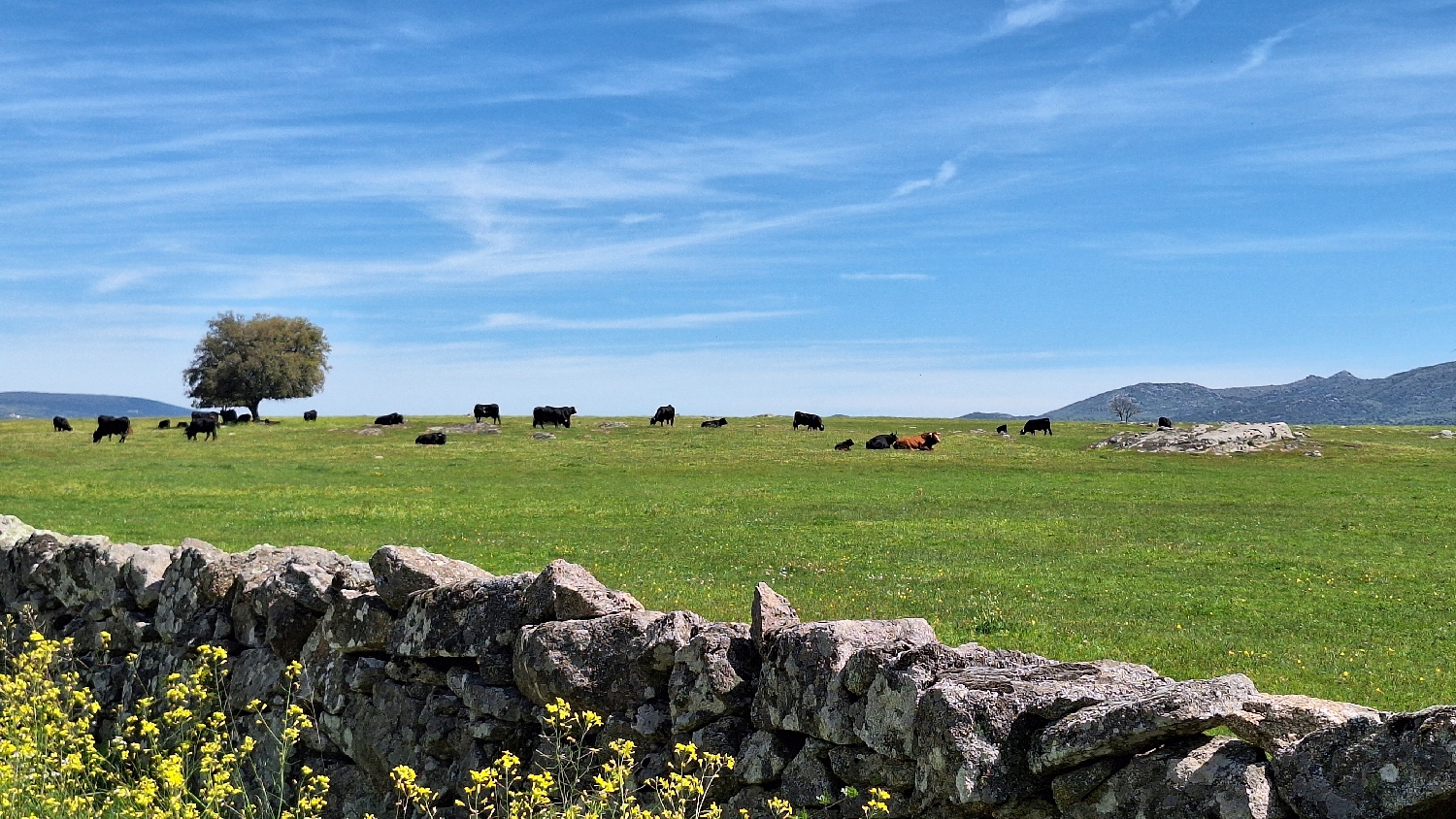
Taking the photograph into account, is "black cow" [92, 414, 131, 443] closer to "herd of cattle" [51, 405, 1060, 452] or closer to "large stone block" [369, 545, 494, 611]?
"herd of cattle" [51, 405, 1060, 452]

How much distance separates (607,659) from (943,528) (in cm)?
2152

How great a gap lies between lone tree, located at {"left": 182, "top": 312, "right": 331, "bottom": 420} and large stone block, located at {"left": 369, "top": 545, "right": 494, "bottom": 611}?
103356 millimetres

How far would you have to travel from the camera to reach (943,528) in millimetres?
29594

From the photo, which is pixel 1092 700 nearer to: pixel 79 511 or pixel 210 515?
pixel 210 515

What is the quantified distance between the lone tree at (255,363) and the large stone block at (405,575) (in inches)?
4069

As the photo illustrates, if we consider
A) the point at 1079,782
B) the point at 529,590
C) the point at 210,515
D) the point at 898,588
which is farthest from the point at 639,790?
the point at 210,515

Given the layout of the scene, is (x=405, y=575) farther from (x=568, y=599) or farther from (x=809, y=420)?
(x=809, y=420)

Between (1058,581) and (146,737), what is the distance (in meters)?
16.0

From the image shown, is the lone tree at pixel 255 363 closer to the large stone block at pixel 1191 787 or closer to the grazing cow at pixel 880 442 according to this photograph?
the grazing cow at pixel 880 442

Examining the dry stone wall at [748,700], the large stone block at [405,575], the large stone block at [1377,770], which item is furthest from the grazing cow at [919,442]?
the large stone block at [1377,770]

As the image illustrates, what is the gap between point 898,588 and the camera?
20.0 meters

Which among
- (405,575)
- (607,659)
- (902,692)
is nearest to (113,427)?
(405,575)

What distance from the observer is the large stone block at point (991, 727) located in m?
6.75

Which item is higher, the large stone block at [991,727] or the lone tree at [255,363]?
the lone tree at [255,363]
